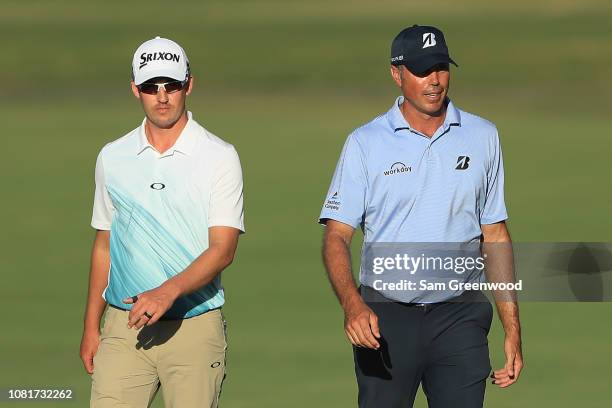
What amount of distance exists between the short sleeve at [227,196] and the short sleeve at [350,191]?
456mm

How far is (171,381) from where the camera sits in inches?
338

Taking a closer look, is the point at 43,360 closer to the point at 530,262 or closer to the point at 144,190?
the point at 530,262

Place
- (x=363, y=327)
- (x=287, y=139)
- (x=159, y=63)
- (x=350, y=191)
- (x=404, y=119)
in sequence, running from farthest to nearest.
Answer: (x=287, y=139)
(x=404, y=119)
(x=350, y=191)
(x=159, y=63)
(x=363, y=327)

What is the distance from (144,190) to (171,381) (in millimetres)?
962

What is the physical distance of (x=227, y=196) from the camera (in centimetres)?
852

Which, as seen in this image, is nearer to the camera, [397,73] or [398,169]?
[398,169]

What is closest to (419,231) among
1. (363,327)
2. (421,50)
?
(363,327)

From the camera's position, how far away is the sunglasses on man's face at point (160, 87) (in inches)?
336

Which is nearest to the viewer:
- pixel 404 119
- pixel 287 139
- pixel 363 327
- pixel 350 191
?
pixel 363 327

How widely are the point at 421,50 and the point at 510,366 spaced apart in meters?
1.64

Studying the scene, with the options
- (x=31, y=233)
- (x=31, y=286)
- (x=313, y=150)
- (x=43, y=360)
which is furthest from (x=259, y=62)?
(x=43, y=360)
